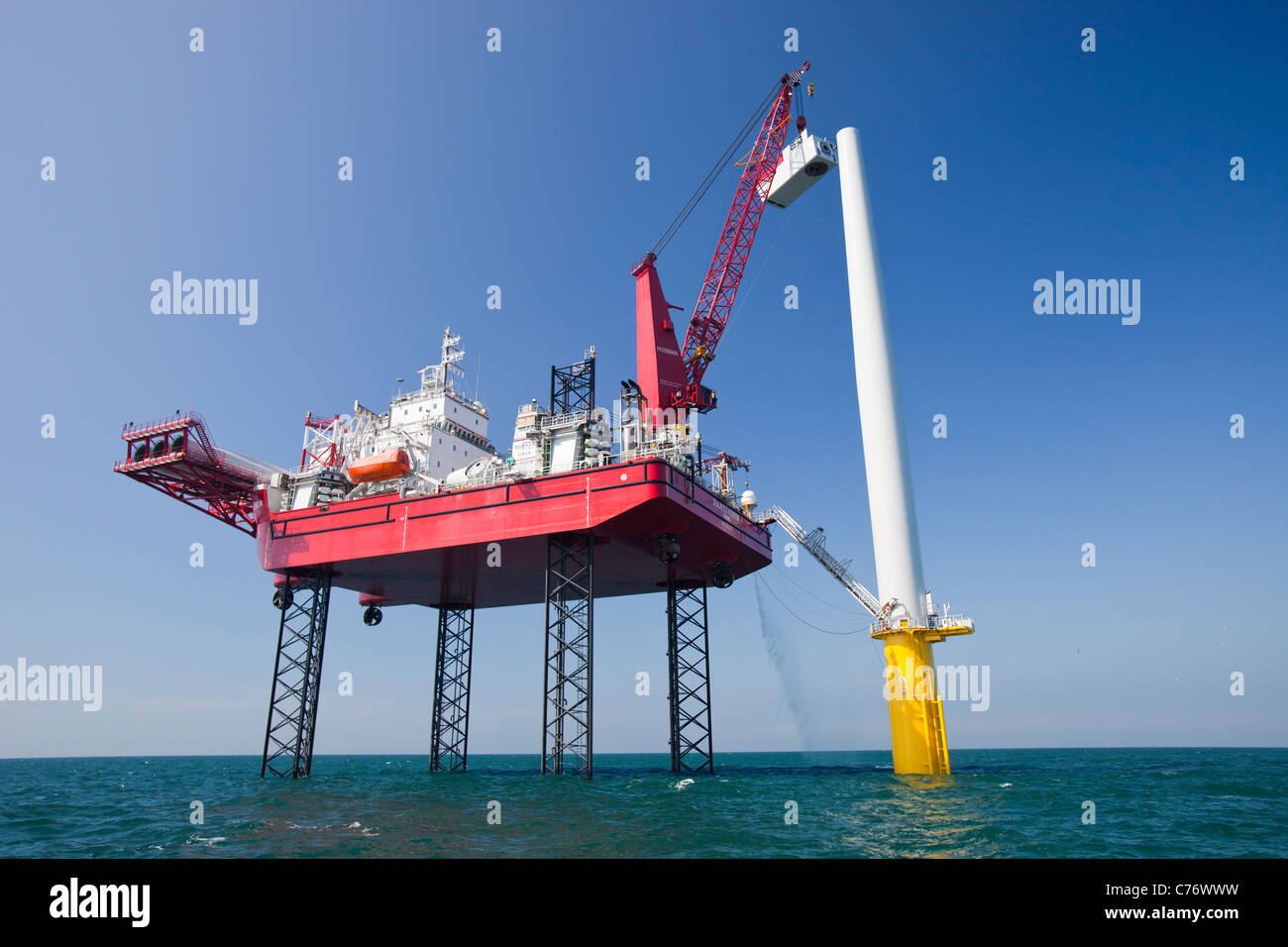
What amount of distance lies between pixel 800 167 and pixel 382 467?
27.2m

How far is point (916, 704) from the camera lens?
31.8 m

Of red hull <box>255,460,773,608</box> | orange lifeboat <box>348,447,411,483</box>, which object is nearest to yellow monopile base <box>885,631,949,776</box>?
red hull <box>255,460,773,608</box>

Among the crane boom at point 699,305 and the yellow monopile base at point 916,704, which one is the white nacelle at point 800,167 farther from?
the yellow monopile base at point 916,704

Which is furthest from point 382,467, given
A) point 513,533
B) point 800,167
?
point 800,167

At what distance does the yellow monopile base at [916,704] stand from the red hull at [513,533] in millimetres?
9519

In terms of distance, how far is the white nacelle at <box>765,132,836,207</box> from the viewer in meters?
40.2

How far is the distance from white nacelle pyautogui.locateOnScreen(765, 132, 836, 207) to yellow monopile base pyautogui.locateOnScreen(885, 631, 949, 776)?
24773mm

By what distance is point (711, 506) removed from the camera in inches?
1399

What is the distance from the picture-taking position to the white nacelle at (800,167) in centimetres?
4025

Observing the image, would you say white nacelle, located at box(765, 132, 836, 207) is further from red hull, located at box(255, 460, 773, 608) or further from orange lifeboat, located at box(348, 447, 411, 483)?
orange lifeboat, located at box(348, 447, 411, 483)

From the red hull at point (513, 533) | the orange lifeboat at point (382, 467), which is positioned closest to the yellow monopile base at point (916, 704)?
the red hull at point (513, 533)

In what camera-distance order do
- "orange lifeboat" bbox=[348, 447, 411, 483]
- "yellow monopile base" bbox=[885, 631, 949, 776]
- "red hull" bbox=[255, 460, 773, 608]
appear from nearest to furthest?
1. "yellow monopile base" bbox=[885, 631, 949, 776]
2. "red hull" bbox=[255, 460, 773, 608]
3. "orange lifeboat" bbox=[348, 447, 411, 483]

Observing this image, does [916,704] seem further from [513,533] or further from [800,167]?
[800,167]
